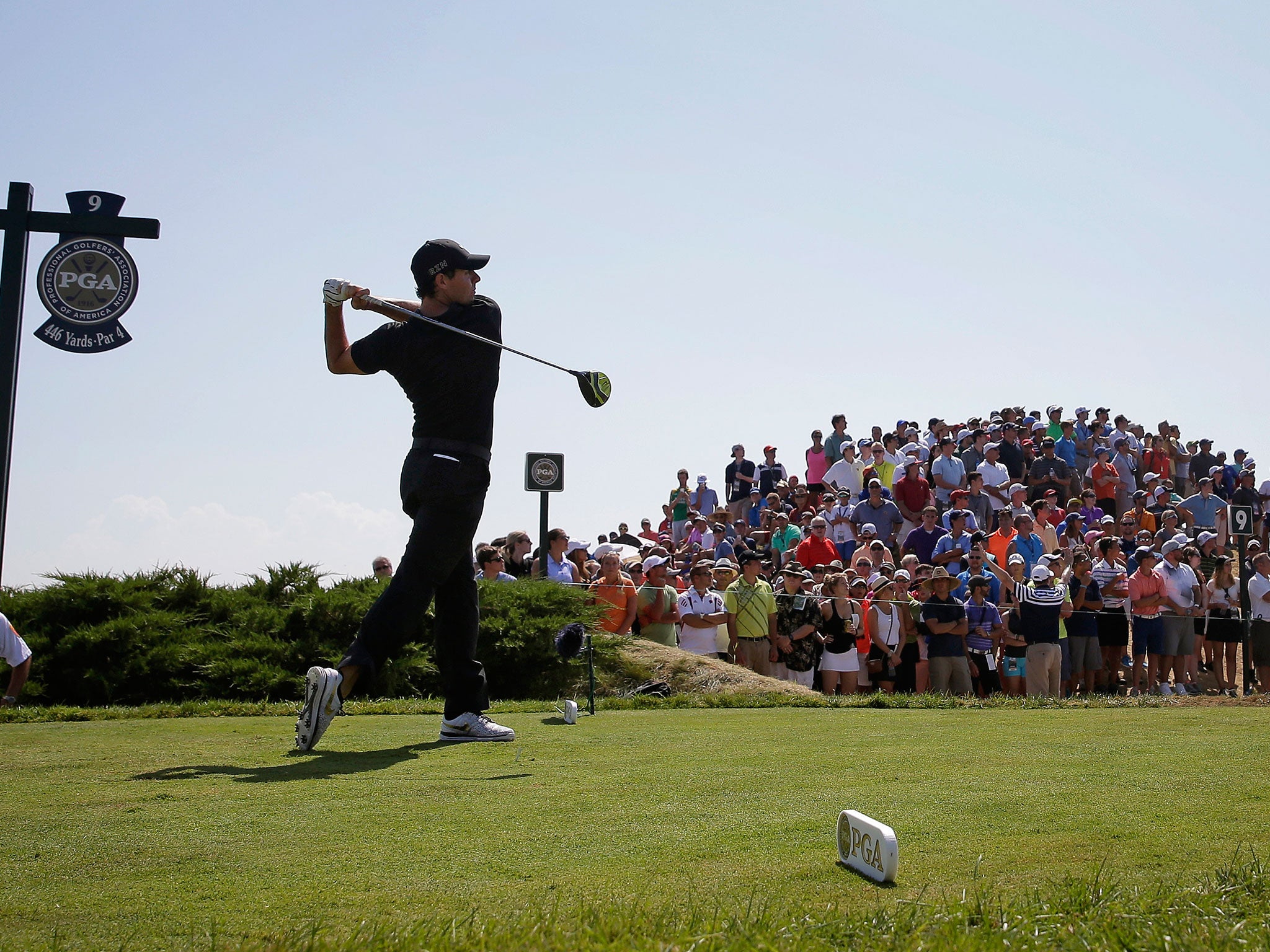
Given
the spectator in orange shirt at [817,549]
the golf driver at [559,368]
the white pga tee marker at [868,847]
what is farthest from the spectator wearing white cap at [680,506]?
the white pga tee marker at [868,847]

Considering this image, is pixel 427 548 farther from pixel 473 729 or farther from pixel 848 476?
pixel 848 476

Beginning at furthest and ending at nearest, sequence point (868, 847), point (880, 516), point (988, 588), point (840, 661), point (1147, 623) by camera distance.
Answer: point (880, 516) → point (1147, 623) → point (988, 588) → point (840, 661) → point (868, 847)

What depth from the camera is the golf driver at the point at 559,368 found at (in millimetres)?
5730

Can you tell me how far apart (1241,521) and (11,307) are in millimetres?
13474

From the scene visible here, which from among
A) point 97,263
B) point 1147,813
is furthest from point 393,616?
point 97,263

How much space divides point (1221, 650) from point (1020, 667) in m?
3.42

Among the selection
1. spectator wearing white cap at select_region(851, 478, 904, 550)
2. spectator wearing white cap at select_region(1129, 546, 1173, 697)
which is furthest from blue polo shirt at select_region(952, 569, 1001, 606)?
spectator wearing white cap at select_region(851, 478, 904, 550)

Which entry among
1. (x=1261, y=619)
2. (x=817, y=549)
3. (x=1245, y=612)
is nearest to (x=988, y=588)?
(x=817, y=549)

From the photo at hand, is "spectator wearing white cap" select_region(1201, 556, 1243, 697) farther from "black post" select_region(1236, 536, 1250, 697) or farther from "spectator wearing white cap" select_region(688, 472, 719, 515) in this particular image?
"spectator wearing white cap" select_region(688, 472, 719, 515)

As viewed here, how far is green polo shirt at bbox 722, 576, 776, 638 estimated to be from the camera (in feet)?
44.4

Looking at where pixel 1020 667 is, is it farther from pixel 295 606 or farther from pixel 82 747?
pixel 82 747

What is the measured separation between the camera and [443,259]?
5895 mm

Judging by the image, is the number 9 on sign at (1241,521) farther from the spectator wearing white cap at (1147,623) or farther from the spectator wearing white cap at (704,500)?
the spectator wearing white cap at (704,500)

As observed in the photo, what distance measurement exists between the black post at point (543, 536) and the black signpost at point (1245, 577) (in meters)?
8.21
